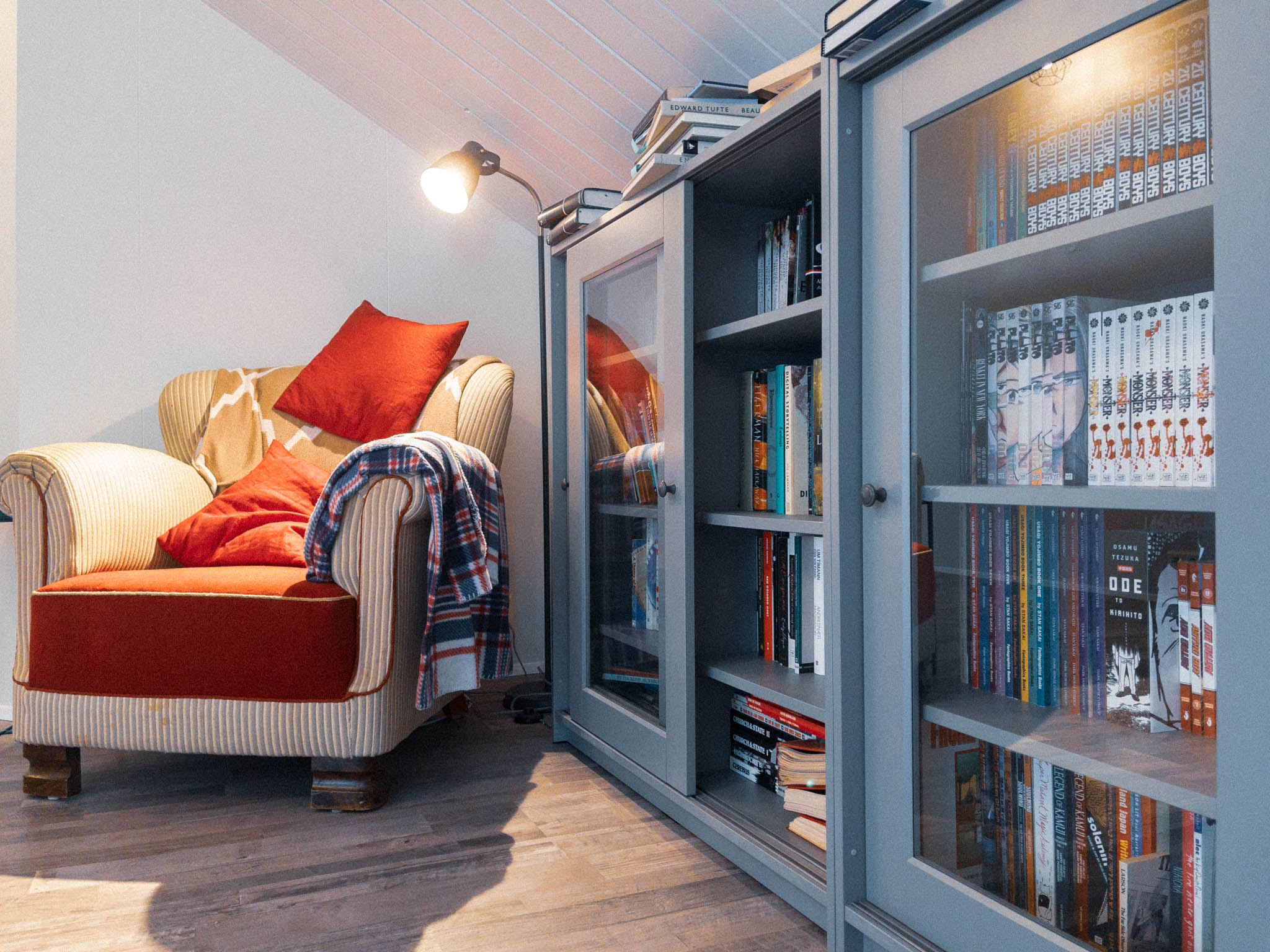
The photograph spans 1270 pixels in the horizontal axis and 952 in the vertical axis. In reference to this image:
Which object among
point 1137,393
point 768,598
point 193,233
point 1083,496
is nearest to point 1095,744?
point 1083,496

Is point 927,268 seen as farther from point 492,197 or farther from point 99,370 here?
point 99,370

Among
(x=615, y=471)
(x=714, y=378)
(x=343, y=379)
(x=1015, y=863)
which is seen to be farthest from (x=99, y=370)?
(x=1015, y=863)

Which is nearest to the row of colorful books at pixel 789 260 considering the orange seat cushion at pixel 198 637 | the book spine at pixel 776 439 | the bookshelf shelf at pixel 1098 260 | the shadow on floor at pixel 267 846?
the book spine at pixel 776 439

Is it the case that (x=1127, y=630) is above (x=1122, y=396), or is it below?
below

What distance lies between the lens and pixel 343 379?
244cm

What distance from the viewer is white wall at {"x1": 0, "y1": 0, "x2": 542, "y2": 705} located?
2506mm

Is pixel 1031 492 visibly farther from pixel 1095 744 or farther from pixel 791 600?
pixel 791 600

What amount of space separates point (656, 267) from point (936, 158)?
722 mm

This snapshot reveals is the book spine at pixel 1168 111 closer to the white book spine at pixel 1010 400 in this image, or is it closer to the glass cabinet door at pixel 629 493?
the white book spine at pixel 1010 400

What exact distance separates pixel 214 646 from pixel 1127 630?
1.49 m

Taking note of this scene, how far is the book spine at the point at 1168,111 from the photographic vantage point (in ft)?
2.64

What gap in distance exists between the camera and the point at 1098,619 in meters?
0.91

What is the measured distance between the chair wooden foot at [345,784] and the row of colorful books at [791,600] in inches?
30.4

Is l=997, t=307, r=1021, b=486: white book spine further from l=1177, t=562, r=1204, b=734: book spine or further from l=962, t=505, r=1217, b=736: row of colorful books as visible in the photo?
l=1177, t=562, r=1204, b=734: book spine
